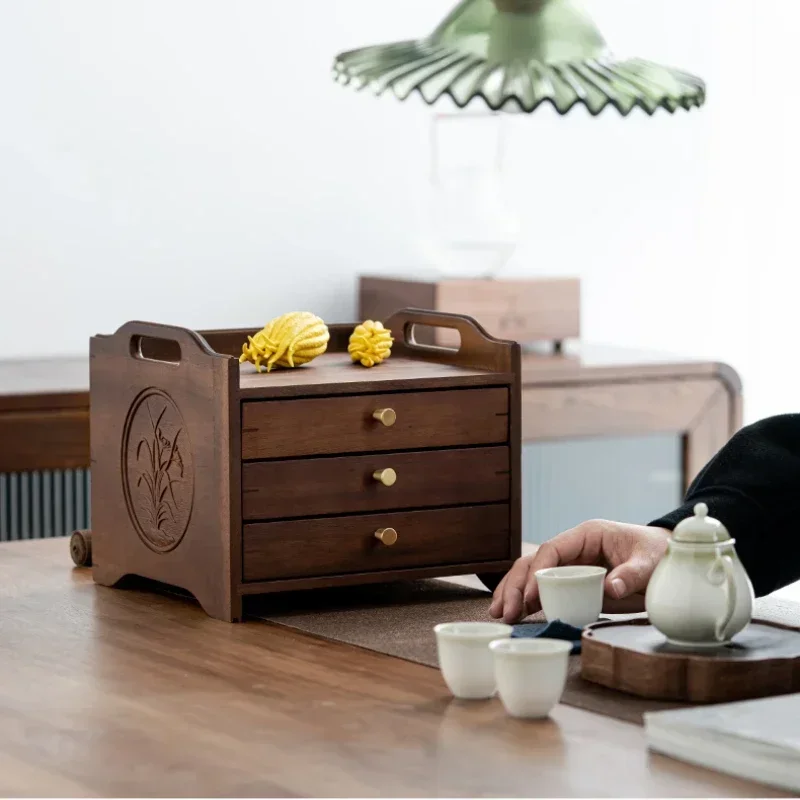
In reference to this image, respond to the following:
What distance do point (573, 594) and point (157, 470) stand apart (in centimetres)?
46

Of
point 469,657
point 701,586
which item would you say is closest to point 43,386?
point 469,657

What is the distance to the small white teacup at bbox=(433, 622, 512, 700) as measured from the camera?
3.73 feet

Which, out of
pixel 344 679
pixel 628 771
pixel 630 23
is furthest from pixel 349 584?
pixel 630 23

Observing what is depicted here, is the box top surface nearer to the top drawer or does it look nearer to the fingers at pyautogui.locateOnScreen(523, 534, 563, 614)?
the top drawer

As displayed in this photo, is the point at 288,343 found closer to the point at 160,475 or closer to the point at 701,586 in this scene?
the point at 160,475

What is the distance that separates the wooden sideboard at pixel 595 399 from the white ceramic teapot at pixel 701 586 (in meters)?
1.81

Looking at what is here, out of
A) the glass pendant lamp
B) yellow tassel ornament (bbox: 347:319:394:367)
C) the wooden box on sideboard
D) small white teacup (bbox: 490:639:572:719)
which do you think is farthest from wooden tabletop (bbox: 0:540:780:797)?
the wooden box on sideboard

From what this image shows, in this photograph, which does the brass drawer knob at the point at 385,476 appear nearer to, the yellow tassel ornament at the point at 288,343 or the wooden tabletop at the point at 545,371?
the yellow tassel ornament at the point at 288,343

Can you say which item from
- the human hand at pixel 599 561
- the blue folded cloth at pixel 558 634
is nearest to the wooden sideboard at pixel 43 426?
the human hand at pixel 599 561

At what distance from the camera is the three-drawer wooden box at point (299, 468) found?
1.44 metres

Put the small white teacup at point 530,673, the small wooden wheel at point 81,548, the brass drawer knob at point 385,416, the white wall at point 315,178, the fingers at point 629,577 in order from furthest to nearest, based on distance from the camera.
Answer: the white wall at point 315,178
the small wooden wheel at point 81,548
the brass drawer knob at point 385,416
the fingers at point 629,577
the small white teacup at point 530,673

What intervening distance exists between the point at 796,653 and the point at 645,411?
225 cm

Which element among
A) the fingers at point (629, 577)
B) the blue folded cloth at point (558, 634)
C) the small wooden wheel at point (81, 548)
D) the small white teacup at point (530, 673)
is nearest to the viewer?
the small white teacup at point (530, 673)

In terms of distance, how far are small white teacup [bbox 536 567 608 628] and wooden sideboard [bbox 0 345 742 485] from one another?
5.22 feet
